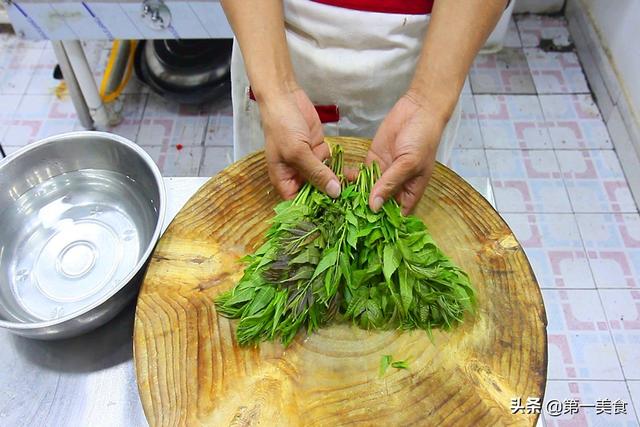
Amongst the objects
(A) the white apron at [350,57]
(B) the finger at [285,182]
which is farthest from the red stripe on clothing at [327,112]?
(B) the finger at [285,182]

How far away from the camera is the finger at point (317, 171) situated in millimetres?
1173

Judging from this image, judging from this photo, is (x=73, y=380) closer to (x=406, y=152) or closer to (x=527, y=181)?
(x=406, y=152)

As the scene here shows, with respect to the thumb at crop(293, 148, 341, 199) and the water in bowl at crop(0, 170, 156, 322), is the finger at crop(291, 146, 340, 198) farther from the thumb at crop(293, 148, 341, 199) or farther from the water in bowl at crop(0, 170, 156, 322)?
the water in bowl at crop(0, 170, 156, 322)

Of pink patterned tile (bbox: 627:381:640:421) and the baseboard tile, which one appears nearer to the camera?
pink patterned tile (bbox: 627:381:640:421)

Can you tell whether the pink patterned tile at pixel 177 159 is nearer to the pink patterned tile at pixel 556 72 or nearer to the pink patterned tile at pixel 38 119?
the pink patterned tile at pixel 38 119

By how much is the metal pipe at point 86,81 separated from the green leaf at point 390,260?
194 centimetres

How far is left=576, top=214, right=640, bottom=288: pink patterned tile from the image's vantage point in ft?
7.66

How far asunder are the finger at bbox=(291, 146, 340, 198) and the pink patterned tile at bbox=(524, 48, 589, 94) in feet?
7.53

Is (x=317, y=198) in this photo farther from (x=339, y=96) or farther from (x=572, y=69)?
(x=572, y=69)

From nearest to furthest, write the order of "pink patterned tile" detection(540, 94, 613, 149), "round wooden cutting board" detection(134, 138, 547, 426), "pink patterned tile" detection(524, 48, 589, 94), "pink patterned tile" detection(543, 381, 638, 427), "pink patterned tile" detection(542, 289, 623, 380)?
1. "round wooden cutting board" detection(134, 138, 547, 426)
2. "pink patterned tile" detection(543, 381, 638, 427)
3. "pink patterned tile" detection(542, 289, 623, 380)
4. "pink patterned tile" detection(540, 94, 613, 149)
5. "pink patterned tile" detection(524, 48, 589, 94)

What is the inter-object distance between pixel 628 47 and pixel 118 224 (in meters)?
2.61

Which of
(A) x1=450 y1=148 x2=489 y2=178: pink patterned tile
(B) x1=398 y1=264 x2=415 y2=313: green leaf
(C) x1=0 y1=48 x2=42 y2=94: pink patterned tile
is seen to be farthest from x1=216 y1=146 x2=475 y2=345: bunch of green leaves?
(C) x1=0 y1=48 x2=42 y2=94: pink patterned tile

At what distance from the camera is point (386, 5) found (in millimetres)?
1287

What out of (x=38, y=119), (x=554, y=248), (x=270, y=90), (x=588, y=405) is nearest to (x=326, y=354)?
(x=270, y=90)
